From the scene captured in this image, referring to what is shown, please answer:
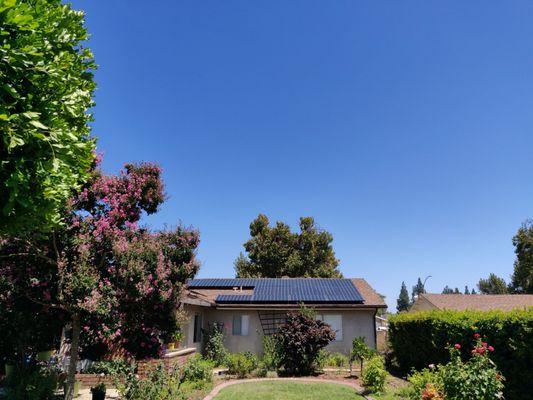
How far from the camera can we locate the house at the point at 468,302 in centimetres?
2680

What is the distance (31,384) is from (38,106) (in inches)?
309

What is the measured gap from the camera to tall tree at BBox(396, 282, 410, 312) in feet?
459

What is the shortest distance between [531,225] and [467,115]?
41746mm

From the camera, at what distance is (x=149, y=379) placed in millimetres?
10000

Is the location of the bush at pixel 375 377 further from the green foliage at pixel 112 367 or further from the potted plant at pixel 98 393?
the potted plant at pixel 98 393

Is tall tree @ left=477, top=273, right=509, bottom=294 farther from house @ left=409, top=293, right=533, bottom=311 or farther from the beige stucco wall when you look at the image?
the beige stucco wall

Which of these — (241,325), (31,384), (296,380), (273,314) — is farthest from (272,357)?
(31,384)

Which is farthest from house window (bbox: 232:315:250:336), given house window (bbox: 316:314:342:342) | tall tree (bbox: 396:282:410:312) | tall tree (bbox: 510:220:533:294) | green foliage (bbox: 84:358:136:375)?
tall tree (bbox: 396:282:410:312)

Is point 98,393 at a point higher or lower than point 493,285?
lower

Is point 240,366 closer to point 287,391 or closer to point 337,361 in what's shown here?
point 287,391

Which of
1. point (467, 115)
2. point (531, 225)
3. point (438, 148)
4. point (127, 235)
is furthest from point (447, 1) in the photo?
point (531, 225)

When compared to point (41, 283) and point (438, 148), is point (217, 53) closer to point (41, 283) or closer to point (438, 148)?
point (41, 283)

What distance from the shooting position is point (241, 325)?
21.6 m

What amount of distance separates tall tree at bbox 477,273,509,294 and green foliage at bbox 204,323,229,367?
67.4m
